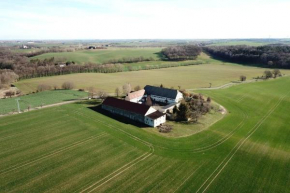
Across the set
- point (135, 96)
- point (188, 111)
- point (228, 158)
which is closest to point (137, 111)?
point (188, 111)

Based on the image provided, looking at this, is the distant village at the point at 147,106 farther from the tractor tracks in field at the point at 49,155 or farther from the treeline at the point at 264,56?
the treeline at the point at 264,56

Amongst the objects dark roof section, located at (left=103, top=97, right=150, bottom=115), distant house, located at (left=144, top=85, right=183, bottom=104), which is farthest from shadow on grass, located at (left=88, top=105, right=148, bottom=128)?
distant house, located at (left=144, top=85, right=183, bottom=104)

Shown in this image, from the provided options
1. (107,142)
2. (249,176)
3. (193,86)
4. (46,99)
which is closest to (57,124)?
(107,142)

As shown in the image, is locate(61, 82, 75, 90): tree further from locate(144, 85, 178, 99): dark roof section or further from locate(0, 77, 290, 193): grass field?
locate(144, 85, 178, 99): dark roof section

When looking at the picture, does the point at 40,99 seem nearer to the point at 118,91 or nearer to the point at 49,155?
the point at 118,91

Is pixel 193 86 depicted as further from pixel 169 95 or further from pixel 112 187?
pixel 112 187
